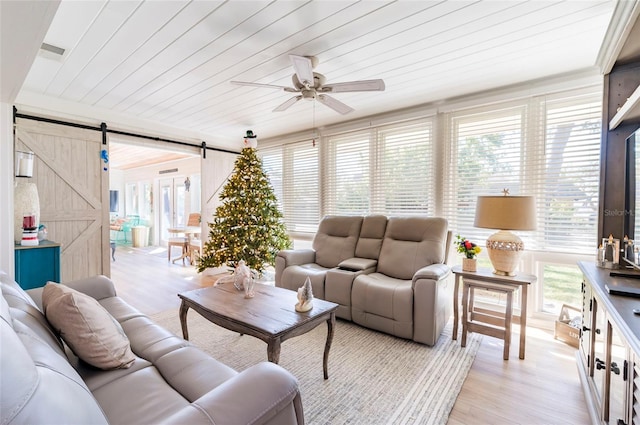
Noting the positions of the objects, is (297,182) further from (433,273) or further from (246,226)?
(433,273)

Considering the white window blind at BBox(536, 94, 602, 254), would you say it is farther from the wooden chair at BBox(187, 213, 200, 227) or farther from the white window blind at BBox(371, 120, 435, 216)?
the wooden chair at BBox(187, 213, 200, 227)

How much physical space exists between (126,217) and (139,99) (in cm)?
759

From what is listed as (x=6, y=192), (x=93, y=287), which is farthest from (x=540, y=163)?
(x=6, y=192)

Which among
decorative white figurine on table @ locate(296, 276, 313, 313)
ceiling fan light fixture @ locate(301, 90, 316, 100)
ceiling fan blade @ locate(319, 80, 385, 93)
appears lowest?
decorative white figurine on table @ locate(296, 276, 313, 313)

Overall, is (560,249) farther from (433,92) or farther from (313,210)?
(313,210)

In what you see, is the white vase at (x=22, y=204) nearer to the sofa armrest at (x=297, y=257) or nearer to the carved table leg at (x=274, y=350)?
the sofa armrest at (x=297, y=257)

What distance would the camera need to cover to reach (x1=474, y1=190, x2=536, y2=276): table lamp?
2.33 meters

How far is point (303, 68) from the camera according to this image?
2.09 m

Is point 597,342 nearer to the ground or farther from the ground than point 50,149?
nearer to the ground

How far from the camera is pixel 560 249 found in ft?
9.32

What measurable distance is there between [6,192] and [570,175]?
5.22m

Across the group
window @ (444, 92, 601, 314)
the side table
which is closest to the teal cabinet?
the side table

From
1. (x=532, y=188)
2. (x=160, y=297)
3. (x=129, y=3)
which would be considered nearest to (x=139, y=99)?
(x=129, y=3)

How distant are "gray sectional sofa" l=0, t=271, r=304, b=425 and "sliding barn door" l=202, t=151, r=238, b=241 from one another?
11.7 ft
